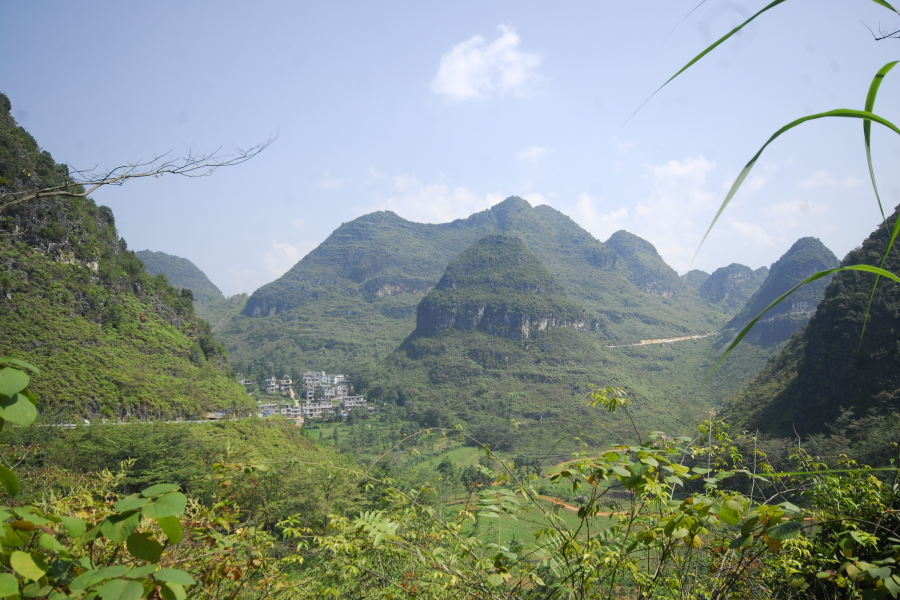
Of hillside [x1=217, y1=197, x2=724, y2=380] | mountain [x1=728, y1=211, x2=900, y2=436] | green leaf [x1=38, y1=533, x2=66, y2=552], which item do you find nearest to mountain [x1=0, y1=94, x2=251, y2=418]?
green leaf [x1=38, y1=533, x2=66, y2=552]

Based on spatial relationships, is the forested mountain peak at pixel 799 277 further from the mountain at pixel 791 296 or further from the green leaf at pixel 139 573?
the green leaf at pixel 139 573

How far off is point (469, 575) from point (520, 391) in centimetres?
5286

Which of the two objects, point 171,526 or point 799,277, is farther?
point 799,277

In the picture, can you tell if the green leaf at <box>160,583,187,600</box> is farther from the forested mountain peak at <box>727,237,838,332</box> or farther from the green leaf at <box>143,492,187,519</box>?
the forested mountain peak at <box>727,237,838,332</box>

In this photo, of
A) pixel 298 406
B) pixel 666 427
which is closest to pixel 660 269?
pixel 666 427

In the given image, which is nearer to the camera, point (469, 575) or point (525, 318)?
point (469, 575)

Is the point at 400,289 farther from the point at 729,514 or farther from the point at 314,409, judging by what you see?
the point at 729,514

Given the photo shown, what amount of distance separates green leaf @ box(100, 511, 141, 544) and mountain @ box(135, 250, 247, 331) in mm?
113252

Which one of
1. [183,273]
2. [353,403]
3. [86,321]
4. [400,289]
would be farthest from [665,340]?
[183,273]

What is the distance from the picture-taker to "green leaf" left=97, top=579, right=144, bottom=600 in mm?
582

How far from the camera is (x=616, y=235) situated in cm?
14138

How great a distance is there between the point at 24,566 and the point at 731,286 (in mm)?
143055

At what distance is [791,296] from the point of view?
60.9 meters

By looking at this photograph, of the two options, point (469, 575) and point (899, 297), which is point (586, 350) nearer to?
point (899, 297)
